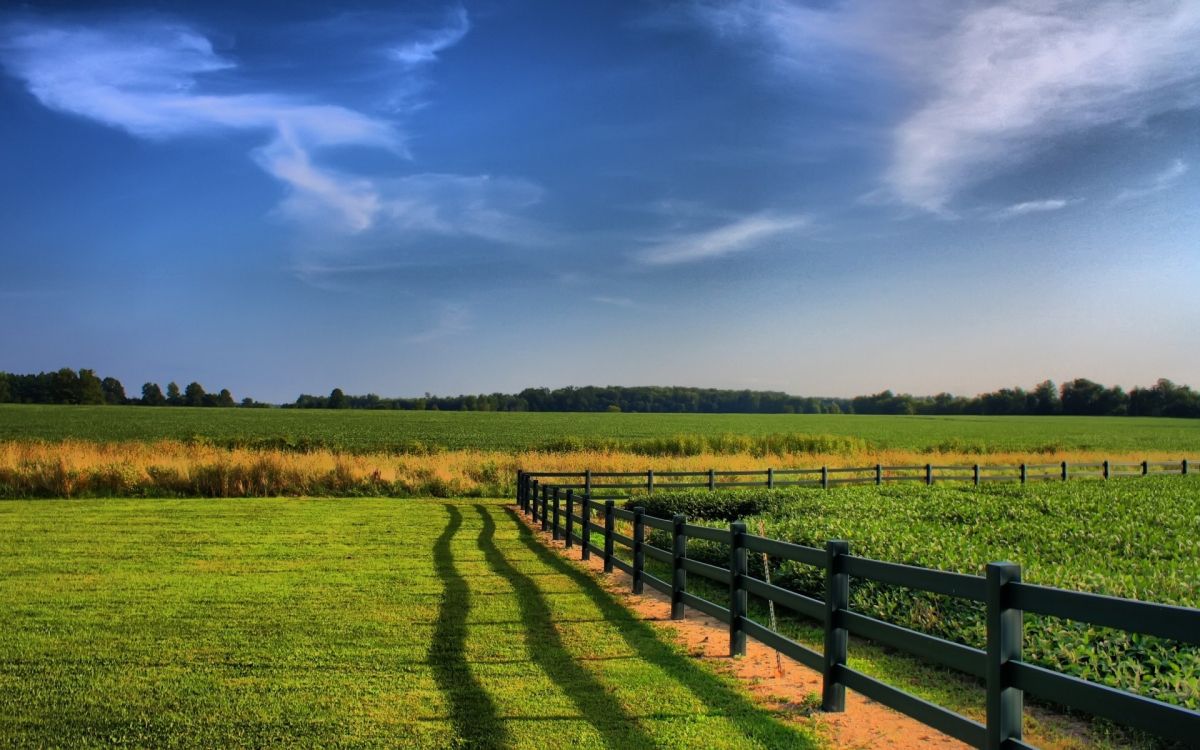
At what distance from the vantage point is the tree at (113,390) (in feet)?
490

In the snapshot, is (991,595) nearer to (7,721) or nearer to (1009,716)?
(1009,716)

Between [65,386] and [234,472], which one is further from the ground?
[65,386]

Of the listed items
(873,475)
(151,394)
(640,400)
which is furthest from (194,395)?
(873,475)

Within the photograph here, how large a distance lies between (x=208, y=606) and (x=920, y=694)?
805 centimetres

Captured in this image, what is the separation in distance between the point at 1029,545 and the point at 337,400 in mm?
152426

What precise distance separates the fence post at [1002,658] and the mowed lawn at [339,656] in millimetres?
1589

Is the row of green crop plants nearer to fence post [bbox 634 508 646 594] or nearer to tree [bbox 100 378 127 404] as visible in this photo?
fence post [bbox 634 508 646 594]

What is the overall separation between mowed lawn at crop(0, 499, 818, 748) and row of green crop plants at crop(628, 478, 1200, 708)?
107 inches

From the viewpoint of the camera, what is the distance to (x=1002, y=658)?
4.29 metres

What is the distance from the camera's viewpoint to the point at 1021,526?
1444 centimetres

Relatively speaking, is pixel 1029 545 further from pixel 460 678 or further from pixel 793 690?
pixel 460 678

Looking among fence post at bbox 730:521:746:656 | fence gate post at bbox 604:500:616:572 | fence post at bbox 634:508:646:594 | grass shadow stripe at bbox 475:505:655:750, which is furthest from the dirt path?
fence gate post at bbox 604:500:616:572

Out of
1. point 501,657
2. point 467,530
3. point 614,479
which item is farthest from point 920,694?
point 614,479

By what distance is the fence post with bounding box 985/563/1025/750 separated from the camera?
14.0 ft
